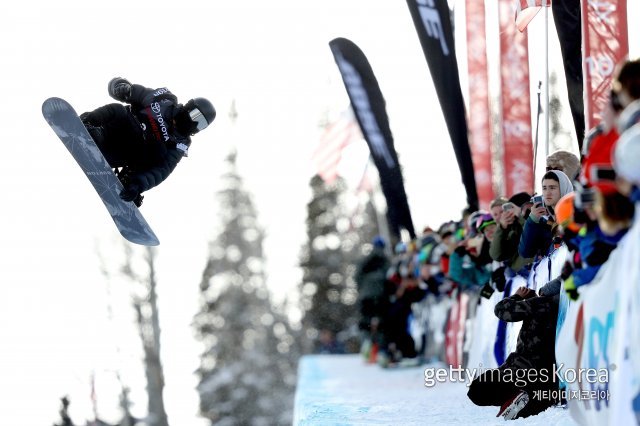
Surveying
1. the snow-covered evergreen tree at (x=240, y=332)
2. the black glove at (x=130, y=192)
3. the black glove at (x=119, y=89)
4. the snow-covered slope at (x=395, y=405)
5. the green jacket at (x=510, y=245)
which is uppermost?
the black glove at (x=119, y=89)

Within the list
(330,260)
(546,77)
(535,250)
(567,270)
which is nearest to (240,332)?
(330,260)

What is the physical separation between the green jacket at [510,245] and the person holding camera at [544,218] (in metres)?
0.47

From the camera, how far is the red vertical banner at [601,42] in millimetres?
8789

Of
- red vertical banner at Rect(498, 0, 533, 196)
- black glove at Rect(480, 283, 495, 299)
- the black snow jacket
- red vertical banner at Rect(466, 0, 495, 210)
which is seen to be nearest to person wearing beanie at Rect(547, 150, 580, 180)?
black glove at Rect(480, 283, 495, 299)

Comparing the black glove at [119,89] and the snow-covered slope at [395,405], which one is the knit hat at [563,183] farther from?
the black glove at [119,89]

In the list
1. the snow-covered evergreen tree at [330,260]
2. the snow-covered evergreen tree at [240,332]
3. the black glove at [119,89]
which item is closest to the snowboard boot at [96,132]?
the black glove at [119,89]

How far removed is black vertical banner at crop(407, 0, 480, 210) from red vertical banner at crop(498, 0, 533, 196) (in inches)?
20.7

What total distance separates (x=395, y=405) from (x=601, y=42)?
128 inches

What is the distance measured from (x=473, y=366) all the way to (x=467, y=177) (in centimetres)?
302

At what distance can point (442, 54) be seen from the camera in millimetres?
12312

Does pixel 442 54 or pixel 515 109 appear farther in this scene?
pixel 442 54

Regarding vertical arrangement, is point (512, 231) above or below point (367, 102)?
below

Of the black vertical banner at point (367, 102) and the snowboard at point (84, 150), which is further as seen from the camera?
the black vertical banner at point (367, 102)

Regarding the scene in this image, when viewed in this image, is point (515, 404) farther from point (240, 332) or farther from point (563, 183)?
point (240, 332)
